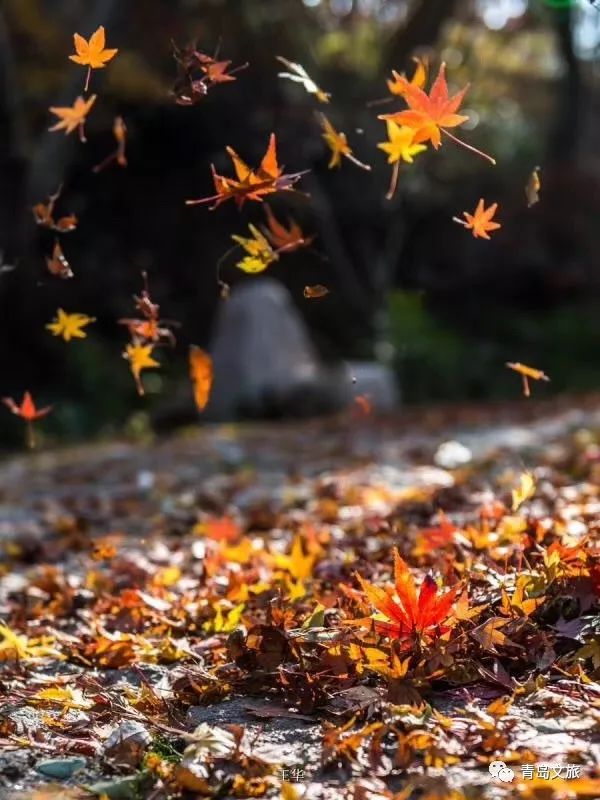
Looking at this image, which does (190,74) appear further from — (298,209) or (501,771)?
(298,209)

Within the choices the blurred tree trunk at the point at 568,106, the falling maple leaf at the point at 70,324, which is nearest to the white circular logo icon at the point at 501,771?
the falling maple leaf at the point at 70,324

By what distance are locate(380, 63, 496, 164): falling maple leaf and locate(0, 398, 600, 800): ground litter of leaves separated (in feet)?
2.72

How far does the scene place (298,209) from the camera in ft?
36.0

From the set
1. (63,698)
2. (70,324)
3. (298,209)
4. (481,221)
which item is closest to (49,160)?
(298,209)

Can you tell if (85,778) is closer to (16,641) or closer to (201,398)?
(16,641)

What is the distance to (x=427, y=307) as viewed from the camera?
12859mm

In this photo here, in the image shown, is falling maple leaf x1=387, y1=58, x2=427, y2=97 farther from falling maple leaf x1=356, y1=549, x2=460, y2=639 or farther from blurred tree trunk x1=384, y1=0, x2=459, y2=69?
blurred tree trunk x1=384, y1=0, x2=459, y2=69

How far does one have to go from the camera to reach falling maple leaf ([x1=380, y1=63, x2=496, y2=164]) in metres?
1.95

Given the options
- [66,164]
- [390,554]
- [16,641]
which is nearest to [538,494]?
[390,554]

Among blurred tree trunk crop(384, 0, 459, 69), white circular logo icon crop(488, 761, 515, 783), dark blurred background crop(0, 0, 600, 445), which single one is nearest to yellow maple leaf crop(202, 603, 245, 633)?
white circular logo icon crop(488, 761, 515, 783)

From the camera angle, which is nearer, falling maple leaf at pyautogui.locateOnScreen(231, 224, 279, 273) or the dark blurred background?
falling maple leaf at pyautogui.locateOnScreen(231, 224, 279, 273)

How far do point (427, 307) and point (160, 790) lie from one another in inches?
454

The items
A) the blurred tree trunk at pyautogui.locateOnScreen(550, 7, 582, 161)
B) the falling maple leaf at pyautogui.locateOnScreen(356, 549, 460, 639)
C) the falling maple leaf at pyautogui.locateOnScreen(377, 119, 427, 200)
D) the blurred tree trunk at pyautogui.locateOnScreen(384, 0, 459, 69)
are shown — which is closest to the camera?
the falling maple leaf at pyautogui.locateOnScreen(356, 549, 460, 639)

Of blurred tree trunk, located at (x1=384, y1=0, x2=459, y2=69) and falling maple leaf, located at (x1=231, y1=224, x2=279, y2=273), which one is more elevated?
blurred tree trunk, located at (x1=384, y1=0, x2=459, y2=69)
